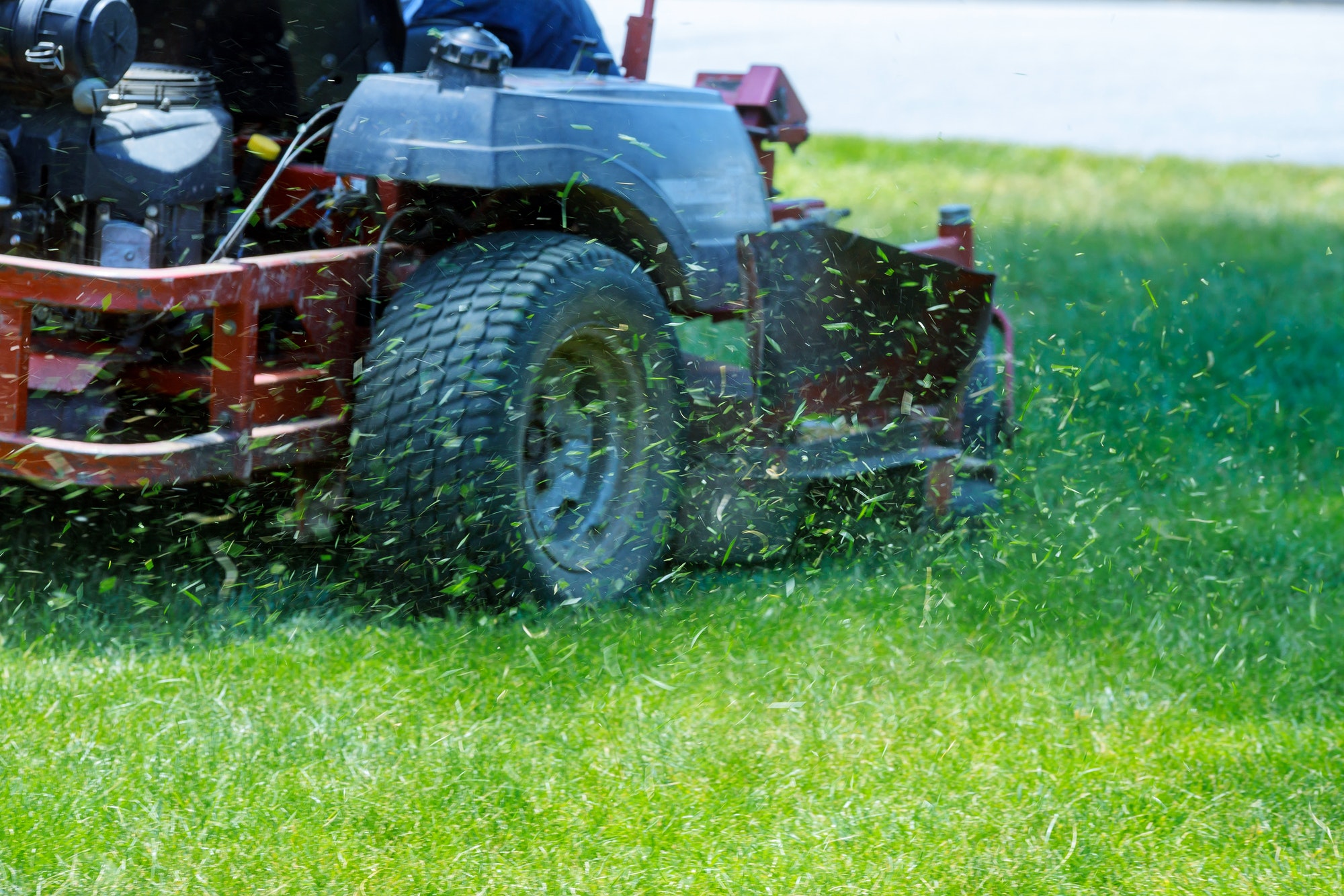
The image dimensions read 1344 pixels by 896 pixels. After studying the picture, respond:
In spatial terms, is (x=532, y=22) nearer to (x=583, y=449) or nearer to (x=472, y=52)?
(x=472, y=52)

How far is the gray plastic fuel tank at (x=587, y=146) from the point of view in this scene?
322 cm

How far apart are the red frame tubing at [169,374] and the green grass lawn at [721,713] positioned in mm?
371

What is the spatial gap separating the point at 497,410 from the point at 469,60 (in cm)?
77

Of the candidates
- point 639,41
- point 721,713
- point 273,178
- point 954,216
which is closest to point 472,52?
point 273,178

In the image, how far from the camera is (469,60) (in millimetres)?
3262

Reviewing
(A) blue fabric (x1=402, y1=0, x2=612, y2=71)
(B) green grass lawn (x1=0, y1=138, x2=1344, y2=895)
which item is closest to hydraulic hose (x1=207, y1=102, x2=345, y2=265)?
(A) blue fabric (x1=402, y1=0, x2=612, y2=71)

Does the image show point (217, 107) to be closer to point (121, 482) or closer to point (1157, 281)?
point (121, 482)

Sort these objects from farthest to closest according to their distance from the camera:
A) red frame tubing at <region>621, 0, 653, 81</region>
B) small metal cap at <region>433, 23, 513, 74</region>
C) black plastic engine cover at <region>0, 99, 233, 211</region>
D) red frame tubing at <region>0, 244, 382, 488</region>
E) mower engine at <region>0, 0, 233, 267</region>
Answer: red frame tubing at <region>621, 0, 653, 81</region> → small metal cap at <region>433, 23, 513, 74</region> → black plastic engine cover at <region>0, 99, 233, 211</region> → mower engine at <region>0, 0, 233, 267</region> → red frame tubing at <region>0, 244, 382, 488</region>

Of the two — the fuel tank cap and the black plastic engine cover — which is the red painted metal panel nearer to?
the black plastic engine cover

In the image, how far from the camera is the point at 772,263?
12.0 feet

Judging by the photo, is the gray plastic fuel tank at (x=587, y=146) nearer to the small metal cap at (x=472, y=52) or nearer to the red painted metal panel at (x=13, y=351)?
A: the small metal cap at (x=472, y=52)

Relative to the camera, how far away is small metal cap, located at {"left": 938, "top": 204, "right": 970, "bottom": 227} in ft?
14.4

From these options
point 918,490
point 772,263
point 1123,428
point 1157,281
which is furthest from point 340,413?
point 1157,281

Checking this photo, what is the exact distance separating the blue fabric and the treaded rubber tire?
82 centimetres
